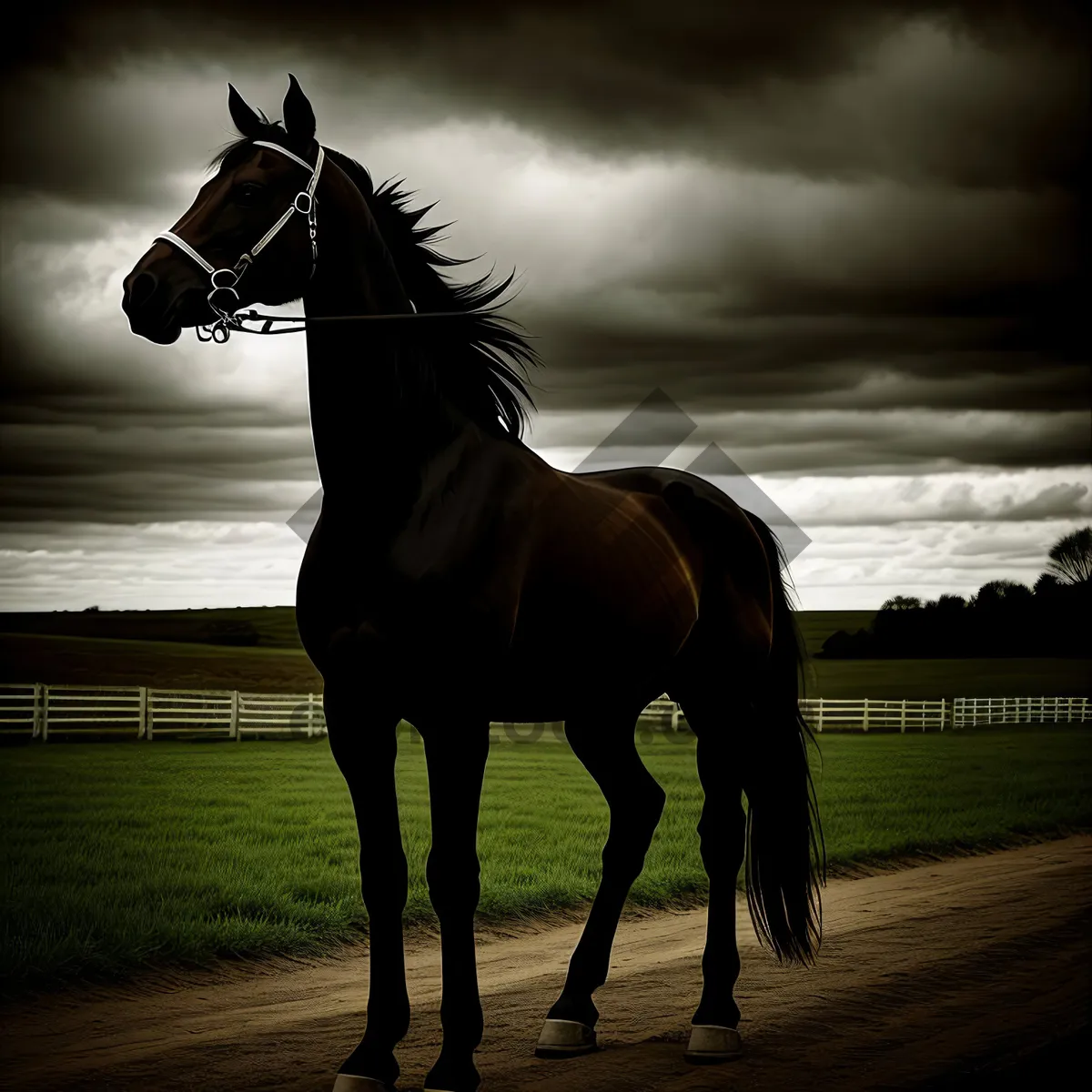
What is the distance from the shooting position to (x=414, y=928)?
771cm

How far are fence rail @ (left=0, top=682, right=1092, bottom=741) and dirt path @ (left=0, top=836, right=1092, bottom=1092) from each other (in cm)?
731

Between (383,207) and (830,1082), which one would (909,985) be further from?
(383,207)

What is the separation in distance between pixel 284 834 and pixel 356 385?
7128mm

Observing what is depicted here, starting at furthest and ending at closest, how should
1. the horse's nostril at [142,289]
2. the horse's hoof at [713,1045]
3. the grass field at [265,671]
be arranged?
the grass field at [265,671]
the horse's hoof at [713,1045]
the horse's nostril at [142,289]

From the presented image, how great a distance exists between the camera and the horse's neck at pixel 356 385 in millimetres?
4074

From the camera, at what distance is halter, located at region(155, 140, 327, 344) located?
149 inches

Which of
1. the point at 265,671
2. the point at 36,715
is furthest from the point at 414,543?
the point at 265,671

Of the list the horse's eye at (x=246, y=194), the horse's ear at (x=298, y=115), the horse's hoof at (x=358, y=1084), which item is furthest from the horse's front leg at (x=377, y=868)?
the horse's ear at (x=298, y=115)

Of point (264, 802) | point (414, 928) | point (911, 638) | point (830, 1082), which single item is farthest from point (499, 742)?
point (911, 638)

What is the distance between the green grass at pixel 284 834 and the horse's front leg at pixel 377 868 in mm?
2651

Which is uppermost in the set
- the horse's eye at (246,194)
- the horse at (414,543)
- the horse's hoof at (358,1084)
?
the horse's eye at (246,194)

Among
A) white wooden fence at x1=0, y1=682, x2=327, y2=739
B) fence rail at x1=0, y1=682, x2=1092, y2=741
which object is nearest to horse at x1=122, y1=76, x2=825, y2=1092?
fence rail at x1=0, y1=682, x2=1092, y2=741

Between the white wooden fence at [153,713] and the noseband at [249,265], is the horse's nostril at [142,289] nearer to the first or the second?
the noseband at [249,265]

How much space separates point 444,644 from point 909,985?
358cm
